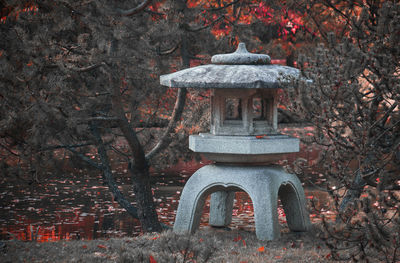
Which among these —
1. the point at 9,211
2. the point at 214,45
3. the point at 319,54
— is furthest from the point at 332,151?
the point at 9,211

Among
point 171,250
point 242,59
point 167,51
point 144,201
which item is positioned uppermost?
point 167,51

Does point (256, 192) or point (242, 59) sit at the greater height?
point (242, 59)

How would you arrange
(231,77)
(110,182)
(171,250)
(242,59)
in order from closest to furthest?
(171,250) < (231,77) < (242,59) < (110,182)

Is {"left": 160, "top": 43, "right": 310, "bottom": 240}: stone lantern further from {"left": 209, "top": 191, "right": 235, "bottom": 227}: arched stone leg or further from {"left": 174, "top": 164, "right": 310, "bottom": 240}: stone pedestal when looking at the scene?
{"left": 209, "top": 191, "right": 235, "bottom": 227}: arched stone leg

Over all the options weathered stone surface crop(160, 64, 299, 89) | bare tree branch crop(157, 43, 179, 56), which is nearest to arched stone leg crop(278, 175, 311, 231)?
weathered stone surface crop(160, 64, 299, 89)

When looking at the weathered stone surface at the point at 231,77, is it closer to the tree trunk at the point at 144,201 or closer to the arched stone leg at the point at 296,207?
the arched stone leg at the point at 296,207

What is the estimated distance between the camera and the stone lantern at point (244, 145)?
663cm

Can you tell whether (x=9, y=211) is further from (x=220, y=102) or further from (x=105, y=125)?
(x=220, y=102)

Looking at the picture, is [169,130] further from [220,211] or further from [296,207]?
A: [296,207]

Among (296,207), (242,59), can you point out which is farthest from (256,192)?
(242,59)

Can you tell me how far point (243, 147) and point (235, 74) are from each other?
0.89 meters

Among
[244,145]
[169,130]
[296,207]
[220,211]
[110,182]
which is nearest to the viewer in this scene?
[244,145]

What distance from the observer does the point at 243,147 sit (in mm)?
6645

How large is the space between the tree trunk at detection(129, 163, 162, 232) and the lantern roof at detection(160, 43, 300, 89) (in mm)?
2380
